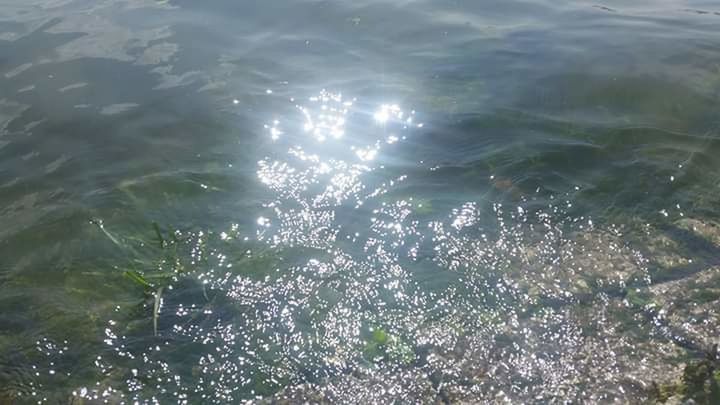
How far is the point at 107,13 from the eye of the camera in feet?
28.0

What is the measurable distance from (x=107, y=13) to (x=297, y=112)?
407 centimetres

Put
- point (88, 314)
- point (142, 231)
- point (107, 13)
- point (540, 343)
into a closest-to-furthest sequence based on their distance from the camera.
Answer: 1. point (540, 343)
2. point (88, 314)
3. point (142, 231)
4. point (107, 13)

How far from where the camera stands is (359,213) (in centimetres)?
459

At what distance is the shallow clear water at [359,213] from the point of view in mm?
3287

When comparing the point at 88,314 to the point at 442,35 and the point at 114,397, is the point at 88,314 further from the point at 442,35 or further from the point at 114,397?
the point at 442,35

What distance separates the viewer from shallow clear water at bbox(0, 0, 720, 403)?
10.8 feet

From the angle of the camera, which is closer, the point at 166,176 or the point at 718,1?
the point at 166,176

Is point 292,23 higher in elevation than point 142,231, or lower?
higher

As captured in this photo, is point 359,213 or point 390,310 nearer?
point 390,310

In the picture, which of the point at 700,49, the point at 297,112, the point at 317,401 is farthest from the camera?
the point at 700,49

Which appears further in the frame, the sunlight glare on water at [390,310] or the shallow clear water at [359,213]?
the shallow clear water at [359,213]

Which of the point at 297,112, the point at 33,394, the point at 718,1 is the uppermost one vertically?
the point at 718,1

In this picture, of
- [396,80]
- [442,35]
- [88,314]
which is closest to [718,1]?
[442,35]

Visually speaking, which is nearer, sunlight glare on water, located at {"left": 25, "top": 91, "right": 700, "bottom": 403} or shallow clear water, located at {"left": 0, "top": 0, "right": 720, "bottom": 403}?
sunlight glare on water, located at {"left": 25, "top": 91, "right": 700, "bottom": 403}
